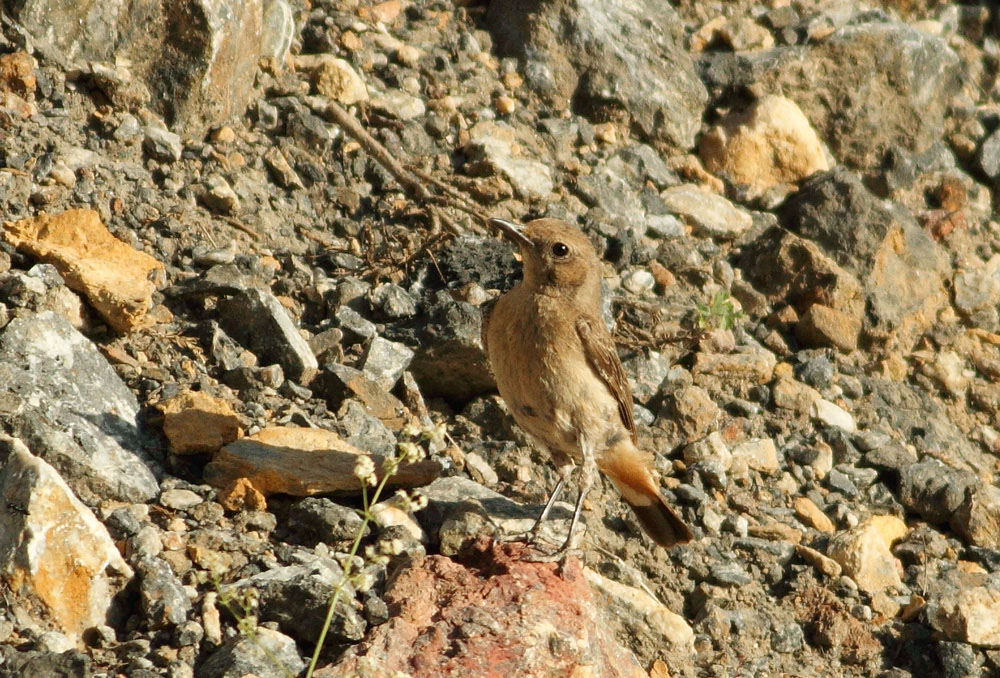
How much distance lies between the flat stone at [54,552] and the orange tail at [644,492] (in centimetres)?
291

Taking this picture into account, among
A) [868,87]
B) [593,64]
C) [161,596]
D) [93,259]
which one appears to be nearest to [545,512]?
[161,596]

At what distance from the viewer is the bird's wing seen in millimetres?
6770

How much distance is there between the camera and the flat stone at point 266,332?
276 inches

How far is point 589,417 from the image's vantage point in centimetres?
659

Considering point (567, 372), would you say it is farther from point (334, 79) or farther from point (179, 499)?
point (334, 79)

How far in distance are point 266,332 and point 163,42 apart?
2317 mm

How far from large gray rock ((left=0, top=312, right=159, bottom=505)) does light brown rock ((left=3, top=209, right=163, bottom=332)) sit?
0.32 meters

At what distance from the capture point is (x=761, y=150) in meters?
10.1

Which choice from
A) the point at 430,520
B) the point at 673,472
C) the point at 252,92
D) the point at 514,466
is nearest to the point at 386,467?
the point at 430,520

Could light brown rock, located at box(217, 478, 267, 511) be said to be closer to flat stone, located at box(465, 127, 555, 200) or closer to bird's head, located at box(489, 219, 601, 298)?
bird's head, located at box(489, 219, 601, 298)

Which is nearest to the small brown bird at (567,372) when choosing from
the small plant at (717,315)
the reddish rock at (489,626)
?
the reddish rock at (489,626)

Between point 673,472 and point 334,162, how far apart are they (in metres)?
3.31

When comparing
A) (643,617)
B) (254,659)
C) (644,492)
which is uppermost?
(254,659)

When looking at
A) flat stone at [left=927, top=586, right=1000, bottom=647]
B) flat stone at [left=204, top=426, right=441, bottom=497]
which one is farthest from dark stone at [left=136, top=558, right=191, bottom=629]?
flat stone at [left=927, top=586, right=1000, bottom=647]
